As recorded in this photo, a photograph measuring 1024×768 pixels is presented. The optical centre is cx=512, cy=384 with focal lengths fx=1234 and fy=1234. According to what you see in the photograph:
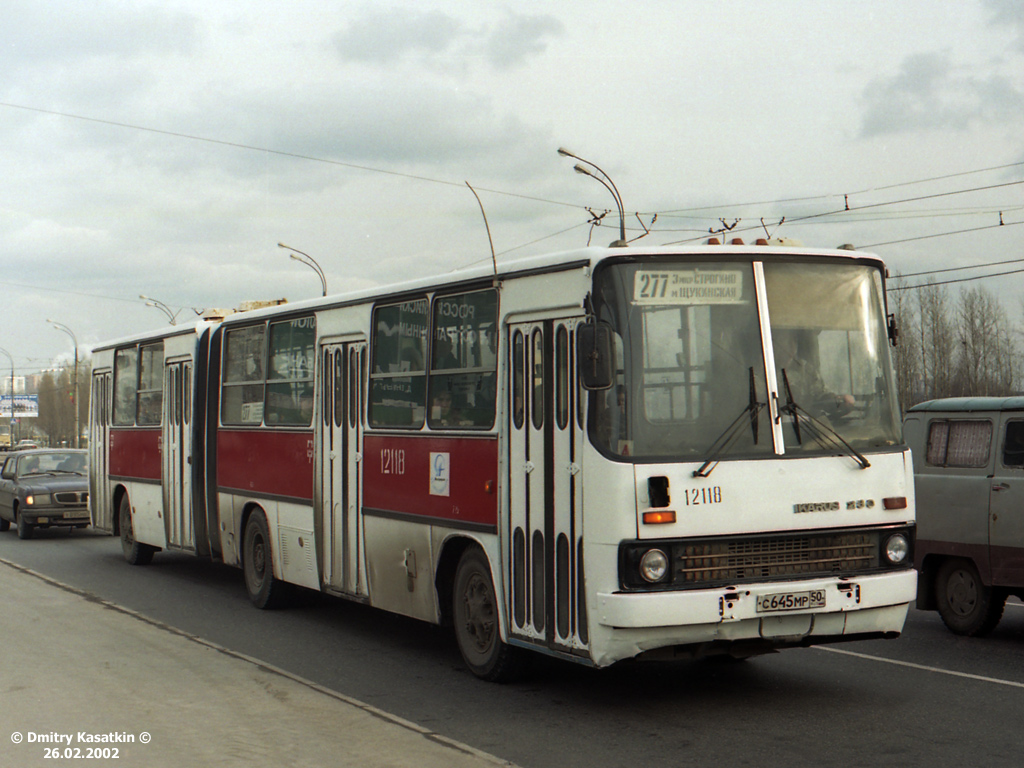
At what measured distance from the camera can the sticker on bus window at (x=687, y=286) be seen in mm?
7617

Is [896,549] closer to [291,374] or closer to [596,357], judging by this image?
[596,357]

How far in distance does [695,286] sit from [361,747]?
11.1 feet

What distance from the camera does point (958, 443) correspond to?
1122 centimetres

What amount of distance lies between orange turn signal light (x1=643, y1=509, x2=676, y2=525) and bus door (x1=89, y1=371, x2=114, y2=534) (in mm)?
13005

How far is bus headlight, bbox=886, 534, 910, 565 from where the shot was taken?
7906 millimetres

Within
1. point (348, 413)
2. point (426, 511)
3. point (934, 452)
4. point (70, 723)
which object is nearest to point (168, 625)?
point (348, 413)

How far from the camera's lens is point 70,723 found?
23.7ft

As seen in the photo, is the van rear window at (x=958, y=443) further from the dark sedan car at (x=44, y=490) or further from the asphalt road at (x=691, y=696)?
the dark sedan car at (x=44, y=490)

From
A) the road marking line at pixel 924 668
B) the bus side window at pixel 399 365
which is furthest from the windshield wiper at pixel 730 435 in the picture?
the bus side window at pixel 399 365

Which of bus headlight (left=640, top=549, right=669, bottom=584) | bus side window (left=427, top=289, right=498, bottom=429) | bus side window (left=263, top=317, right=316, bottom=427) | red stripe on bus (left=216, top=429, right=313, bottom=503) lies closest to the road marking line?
bus headlight (left=640, top=549, right=669, bottom=584)

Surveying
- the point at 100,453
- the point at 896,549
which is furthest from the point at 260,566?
the point at 896,549

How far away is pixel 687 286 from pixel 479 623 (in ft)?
9.63

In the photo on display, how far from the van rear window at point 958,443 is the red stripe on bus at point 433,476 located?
4855mm

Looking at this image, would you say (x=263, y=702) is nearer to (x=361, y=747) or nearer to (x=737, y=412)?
(x=361, y=747)
